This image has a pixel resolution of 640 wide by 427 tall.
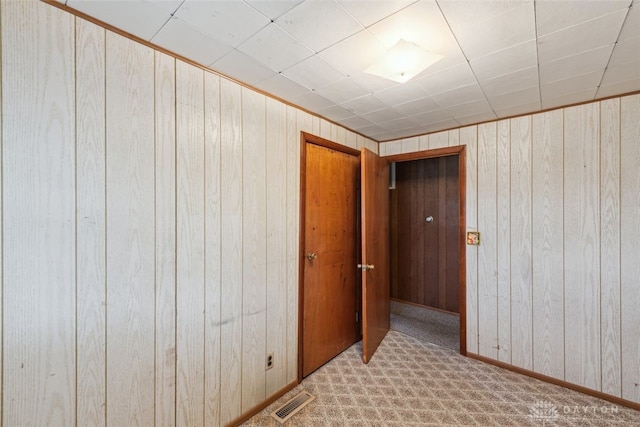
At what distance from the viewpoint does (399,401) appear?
2.01m

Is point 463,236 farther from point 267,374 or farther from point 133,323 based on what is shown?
point 133,323

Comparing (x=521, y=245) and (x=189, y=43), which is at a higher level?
(x=189, y=43)

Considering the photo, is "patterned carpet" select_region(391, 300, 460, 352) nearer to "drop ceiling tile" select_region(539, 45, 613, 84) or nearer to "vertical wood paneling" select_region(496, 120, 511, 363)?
"vertical wood paneling" select_region(496, 120, 511, 363)

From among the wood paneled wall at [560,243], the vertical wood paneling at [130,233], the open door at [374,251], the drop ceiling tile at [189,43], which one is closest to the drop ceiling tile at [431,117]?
the wood paneled wall at [560,243]

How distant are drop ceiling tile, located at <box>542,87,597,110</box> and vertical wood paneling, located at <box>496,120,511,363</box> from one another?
332 mm

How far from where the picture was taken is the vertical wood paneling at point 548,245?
2.23m

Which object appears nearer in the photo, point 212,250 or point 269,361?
point 212,250

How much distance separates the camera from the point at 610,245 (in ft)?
6.64

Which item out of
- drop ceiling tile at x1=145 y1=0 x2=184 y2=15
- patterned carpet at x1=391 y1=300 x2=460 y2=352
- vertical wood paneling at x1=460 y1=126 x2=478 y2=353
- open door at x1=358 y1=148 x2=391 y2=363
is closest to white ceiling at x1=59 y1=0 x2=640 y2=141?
drop ceiling tile at x1=145 y1=0 x2=184 y2=15

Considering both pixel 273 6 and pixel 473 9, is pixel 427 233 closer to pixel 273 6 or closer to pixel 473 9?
pixel 473 9

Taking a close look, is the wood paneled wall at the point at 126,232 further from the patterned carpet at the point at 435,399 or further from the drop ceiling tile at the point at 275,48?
the patterned carpet at the point at 435,399

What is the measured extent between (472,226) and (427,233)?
114 cm

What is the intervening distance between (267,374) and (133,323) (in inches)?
41.9

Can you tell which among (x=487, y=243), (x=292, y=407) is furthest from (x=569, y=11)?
(x=292, y=407)
